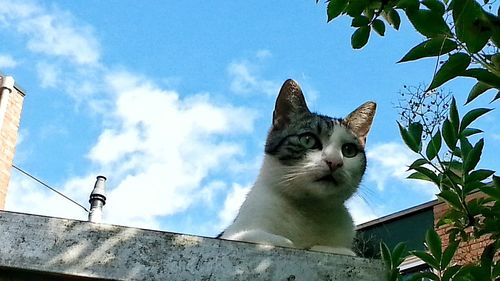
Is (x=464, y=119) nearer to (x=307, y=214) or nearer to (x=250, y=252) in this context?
(x=250, y=252)

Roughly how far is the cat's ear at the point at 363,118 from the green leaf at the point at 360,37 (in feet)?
3.94

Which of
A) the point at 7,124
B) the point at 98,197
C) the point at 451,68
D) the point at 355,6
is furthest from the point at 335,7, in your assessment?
the point at 7,124

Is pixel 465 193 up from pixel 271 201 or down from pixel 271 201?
down

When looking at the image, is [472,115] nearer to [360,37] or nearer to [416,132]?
[416,132]

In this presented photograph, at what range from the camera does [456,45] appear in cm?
114

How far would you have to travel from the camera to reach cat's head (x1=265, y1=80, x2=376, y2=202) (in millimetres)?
2240

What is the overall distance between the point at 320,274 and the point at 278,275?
82 mm

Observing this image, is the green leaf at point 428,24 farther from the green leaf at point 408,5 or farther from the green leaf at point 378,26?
the green leaf at point 378,26

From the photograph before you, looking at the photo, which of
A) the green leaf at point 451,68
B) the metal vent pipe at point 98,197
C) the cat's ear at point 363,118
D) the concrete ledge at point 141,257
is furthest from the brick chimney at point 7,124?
the green leaf at point 451,68

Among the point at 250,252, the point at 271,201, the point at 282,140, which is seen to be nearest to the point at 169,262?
the point at 250,252

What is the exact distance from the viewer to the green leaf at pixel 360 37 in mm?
1395

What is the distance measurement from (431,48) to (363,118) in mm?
1477

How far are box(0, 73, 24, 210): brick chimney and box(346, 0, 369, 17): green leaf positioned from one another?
8.65 meters

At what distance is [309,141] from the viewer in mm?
2400
